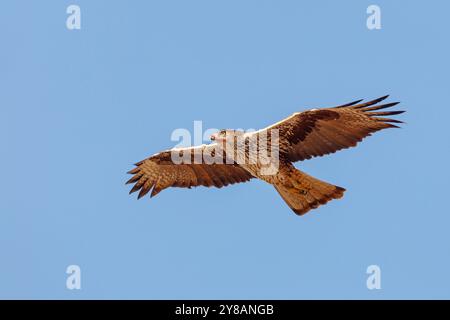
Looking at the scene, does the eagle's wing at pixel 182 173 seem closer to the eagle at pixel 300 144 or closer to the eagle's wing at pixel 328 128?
the eagle at pixel 300 144

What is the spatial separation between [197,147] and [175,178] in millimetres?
954

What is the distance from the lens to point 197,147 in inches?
568

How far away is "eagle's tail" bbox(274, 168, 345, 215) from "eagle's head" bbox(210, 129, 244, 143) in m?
0.88

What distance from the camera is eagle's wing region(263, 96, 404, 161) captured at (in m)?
13.4

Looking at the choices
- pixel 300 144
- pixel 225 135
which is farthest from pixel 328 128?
pixel 225 135

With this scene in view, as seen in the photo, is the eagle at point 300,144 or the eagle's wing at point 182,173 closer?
the eagle at point 300,144

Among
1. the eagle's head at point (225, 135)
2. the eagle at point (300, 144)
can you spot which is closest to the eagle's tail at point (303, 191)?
the eagle at point (300, 144)

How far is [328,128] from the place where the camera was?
44.9ft

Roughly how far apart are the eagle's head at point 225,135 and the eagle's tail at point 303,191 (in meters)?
0.88

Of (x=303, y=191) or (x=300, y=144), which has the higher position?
(x=300, y=144)

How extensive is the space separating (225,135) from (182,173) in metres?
1.62

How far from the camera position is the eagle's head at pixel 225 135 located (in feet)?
45.0

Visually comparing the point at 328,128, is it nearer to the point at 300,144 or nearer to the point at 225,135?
the point at 300,144

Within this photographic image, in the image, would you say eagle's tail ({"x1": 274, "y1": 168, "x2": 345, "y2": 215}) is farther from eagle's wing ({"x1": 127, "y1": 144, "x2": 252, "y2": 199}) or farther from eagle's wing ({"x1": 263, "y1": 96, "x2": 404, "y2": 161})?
eagle's wing ({"x1": 127, "y1": 144, "x2": 252, "y2": 199})
